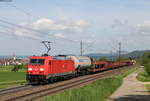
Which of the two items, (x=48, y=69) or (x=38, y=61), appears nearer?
(x=48, y=69)

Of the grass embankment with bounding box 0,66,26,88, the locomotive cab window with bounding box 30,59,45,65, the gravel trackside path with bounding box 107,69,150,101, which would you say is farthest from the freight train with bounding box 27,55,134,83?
the gravel trackside path with bounding box 107,69,150,101

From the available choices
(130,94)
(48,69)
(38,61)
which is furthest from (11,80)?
(130,94)

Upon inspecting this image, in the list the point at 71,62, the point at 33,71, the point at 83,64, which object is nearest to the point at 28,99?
the point at 33,71

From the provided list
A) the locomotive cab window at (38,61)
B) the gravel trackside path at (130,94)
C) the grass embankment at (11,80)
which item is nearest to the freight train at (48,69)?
the locomotive cab window at (38,61)

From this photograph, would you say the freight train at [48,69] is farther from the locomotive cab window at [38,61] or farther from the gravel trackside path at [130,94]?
the gravel trackside path at [130,94]

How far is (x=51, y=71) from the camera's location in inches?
1334

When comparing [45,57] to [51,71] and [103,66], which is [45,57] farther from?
[103,66]

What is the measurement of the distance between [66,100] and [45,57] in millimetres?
17449

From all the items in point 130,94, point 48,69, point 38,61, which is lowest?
point 130,94

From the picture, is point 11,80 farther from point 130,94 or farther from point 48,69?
point 130,94

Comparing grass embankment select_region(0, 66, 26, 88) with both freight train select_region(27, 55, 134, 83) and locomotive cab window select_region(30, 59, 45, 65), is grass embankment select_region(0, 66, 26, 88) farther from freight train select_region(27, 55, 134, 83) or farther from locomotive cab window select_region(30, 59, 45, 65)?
locomotive cab window select_region(30, 59, 45, 65)

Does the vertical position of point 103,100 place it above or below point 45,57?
below

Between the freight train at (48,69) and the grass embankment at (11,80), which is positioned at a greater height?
the freight train at (48,69)

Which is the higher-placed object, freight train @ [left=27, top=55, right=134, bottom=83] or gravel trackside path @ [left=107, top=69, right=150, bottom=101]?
freight train @ [left=27, top=55, right=134, bottom=83]
